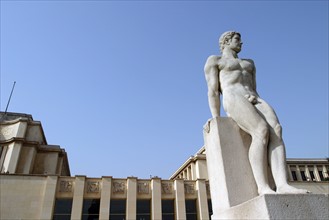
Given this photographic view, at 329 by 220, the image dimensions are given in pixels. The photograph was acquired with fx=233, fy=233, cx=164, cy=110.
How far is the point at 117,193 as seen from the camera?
27344mm

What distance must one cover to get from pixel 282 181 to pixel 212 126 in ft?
5.46

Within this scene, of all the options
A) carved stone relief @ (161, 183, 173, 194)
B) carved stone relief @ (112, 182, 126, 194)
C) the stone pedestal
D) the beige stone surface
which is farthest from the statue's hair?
the beige stone surface

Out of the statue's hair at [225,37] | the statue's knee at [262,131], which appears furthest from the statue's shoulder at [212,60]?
the statue's knee at [262,131]

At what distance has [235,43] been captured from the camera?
5918 mm

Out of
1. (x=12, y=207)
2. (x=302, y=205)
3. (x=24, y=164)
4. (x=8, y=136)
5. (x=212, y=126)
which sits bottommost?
(x=302, y=205)

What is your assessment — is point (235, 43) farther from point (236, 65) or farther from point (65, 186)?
point (65, 186)

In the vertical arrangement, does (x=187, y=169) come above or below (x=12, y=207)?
above

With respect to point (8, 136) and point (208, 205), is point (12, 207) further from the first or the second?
point (208, 205)

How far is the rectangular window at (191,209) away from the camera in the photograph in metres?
28.1

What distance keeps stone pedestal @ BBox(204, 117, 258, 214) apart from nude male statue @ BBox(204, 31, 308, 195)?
191 mm

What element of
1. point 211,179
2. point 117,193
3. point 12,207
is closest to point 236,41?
point 211,179

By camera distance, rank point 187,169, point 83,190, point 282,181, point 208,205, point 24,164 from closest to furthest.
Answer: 1. point 282,181
2. point 83,190
3. point 208,205
4. point 24,164
5. point 187,169

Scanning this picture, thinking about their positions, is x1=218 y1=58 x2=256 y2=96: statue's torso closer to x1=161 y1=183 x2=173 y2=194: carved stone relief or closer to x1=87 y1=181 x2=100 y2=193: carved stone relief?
x1=87 y1=181 x2=100 y2=193: carved stone relief

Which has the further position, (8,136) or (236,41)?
(8,136)
